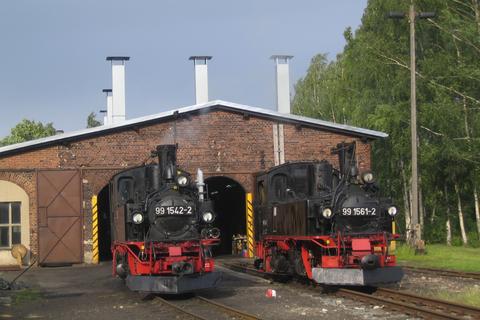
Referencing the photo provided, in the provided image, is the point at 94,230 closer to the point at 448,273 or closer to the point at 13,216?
the point at 13,216

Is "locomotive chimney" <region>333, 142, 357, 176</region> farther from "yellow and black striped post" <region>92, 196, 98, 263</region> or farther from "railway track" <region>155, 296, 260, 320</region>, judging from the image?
"yellow and black striped post" <region>92, 196, 98, 263</region>

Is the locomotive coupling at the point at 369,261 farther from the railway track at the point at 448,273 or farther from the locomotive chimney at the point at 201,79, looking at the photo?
the locomotive chimney at the point at 201,79

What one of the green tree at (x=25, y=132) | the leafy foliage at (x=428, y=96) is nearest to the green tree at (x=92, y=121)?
the green tree at (x=25, y=132)

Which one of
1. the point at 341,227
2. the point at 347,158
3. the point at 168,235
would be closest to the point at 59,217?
the point at 168,235

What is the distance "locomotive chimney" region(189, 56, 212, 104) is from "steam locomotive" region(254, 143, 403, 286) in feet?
44.0

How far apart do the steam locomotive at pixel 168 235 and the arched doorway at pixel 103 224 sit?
43.1 ft

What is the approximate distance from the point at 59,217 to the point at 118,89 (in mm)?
6484

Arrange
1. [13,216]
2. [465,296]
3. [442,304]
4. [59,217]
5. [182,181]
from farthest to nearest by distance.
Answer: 1. [59,217]
2. [13,216]
3. [182,181]
4. [465,296]
5. [442,304]

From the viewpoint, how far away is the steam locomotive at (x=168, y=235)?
1324 cm

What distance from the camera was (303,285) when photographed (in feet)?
51.8

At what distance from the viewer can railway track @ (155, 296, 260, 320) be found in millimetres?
10996

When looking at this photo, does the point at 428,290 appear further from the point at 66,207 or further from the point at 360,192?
the point at 66,207

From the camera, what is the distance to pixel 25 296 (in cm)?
1506

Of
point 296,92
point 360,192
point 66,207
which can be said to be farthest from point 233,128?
point 296,92
